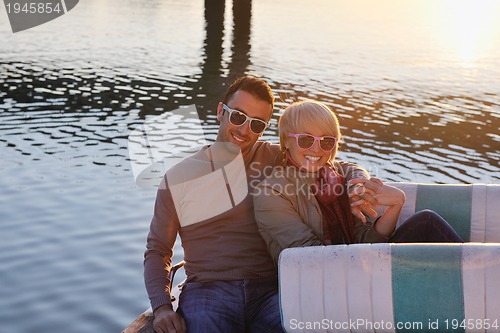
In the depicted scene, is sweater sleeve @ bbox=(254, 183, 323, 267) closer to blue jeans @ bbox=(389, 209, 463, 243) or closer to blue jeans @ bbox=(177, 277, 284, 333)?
blue jeans @ bbox=(177, 277, 284, 333)

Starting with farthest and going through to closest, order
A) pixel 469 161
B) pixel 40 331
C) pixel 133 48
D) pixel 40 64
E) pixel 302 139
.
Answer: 1. pixel 133 48
2. pixel 40 64
3. pixel 469 161
4. pixel 40 331
5. pixel 302 139

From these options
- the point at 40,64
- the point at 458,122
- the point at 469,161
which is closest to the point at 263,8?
the point at 40,64

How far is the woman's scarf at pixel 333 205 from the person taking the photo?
403cm

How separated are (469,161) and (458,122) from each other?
286 cm

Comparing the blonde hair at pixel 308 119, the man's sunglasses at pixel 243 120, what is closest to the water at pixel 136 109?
the man's sunglasses at pixel 243 120

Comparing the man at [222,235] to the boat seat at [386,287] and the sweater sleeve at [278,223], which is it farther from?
the boat seat at [386,287]

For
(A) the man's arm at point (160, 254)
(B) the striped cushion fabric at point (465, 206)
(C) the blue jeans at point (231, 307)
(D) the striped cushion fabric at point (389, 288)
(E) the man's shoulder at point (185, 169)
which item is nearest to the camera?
(D) the striped cushion fabric at point (389, 288)

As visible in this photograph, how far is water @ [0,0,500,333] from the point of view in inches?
282

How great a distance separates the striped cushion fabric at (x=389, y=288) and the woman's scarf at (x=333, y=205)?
0.62 metres

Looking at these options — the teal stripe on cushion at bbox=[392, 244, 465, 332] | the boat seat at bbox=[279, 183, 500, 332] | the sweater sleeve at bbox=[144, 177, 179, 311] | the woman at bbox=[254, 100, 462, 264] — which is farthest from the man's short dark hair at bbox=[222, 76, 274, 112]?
the teal stripe on cushion at bbox=[392, 244, 465, 332]

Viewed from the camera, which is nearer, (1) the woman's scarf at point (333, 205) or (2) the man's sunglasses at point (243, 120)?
(1) the woman's scarf at point (333, 205)

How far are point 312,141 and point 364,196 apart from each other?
37 centimetres

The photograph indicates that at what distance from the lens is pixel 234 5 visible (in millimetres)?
30672

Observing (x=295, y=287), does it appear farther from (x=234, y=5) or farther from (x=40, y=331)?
(x=234, y=5)
